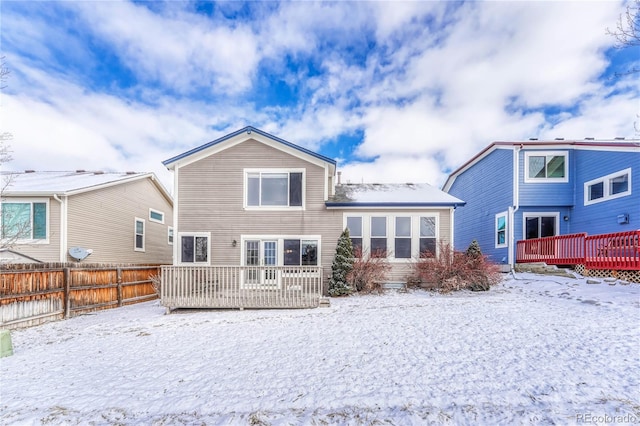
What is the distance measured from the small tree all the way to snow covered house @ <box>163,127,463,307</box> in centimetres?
73

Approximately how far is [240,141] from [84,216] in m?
7.39

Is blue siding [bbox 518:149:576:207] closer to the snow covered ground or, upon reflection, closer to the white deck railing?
the snow covered ground

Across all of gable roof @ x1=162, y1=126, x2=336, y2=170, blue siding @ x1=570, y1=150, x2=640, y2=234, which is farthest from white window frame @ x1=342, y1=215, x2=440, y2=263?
blue siding @ x1=570, y1=150, x2=640, y2=234

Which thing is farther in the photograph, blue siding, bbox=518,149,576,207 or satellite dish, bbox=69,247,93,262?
blue siding, bbox=518,149,576,207

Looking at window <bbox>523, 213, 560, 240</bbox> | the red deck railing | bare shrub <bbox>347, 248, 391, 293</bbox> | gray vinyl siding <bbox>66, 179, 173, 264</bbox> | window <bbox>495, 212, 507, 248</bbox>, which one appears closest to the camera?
the red deck railing

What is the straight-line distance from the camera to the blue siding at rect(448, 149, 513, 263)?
548 inches

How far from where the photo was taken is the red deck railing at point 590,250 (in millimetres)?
8625

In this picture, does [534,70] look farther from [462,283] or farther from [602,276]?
[462,283]

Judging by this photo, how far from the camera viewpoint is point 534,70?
40.2 feet

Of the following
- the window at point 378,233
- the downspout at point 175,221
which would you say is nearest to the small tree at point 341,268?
the window at point 378,233

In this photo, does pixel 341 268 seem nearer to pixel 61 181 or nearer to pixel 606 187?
pixel 606 187

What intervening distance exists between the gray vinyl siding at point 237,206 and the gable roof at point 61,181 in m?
4.33

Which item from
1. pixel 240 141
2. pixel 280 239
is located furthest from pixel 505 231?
pixel 240 141

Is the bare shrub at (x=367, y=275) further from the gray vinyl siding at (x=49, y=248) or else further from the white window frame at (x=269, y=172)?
the gray vinyl siding at (x=49, y=248)
